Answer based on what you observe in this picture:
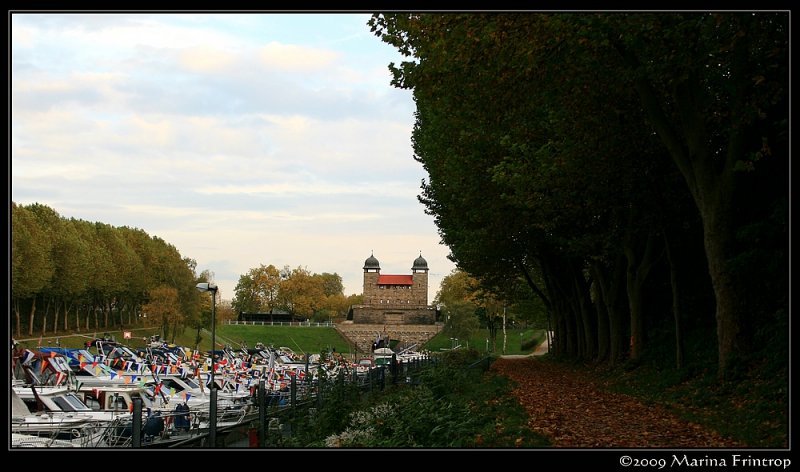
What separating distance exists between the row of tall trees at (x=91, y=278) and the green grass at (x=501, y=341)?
3595cm

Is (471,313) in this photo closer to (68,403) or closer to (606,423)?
(68,403)

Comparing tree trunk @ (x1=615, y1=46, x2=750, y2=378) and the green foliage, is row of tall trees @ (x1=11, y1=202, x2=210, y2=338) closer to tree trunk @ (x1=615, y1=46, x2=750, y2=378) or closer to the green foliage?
the green foliage

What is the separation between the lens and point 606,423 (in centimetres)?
1466

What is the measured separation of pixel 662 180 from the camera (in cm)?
2352

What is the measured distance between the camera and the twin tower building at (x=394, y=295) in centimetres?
14450

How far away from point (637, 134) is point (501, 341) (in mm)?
93139

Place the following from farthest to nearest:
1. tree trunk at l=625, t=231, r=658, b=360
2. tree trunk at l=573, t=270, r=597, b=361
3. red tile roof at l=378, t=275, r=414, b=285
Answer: red tile roof at l=378, t=275, r=414, b=285
tree trunk at l=573, t=270, r=597, b=361
tree trunk at l=625, t=231, r=658, b=360

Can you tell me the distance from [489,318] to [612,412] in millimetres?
83583

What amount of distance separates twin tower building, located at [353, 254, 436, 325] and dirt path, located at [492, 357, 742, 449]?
121813 mm

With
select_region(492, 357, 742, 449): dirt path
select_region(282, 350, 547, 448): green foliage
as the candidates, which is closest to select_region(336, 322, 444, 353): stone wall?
select_region(492, 357, 742, 449): dirt path

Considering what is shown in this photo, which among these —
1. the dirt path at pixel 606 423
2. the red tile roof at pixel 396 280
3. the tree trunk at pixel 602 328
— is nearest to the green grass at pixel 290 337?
the red tile roof at pixel 396 280

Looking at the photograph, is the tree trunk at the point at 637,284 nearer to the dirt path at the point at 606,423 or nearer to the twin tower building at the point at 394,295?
the dirt path at the point at 606,423

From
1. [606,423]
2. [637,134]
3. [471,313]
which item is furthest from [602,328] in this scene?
[471,313]

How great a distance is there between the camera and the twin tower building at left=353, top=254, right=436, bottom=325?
144500 mm
